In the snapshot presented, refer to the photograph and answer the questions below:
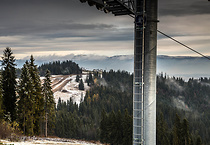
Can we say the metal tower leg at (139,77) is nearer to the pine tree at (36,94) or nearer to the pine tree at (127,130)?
the pine tree at (36,94)

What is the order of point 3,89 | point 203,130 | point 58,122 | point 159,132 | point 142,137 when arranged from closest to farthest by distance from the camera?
point 142,137 → point 3,89 → point 159,132 → point 58,122 → point 203,130

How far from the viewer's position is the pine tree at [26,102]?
3987cm

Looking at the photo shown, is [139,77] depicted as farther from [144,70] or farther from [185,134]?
[185,134]

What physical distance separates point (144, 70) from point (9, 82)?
106ft

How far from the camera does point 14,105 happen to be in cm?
4281

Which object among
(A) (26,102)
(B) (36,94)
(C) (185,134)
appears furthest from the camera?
(C) (185,134)

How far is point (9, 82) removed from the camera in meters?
42.1

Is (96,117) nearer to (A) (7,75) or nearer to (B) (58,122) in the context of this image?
(B) (58,122)

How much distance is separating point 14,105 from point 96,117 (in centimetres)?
10098

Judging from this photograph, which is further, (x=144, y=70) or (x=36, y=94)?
(x=36, y=94)

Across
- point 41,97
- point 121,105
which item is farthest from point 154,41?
point 121,105

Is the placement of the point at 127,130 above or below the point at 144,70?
below

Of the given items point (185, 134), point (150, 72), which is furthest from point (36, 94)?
point (185, 134)

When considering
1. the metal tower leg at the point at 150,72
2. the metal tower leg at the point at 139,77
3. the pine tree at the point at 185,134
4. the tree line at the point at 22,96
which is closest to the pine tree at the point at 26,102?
the tree line at the point at 22,96
